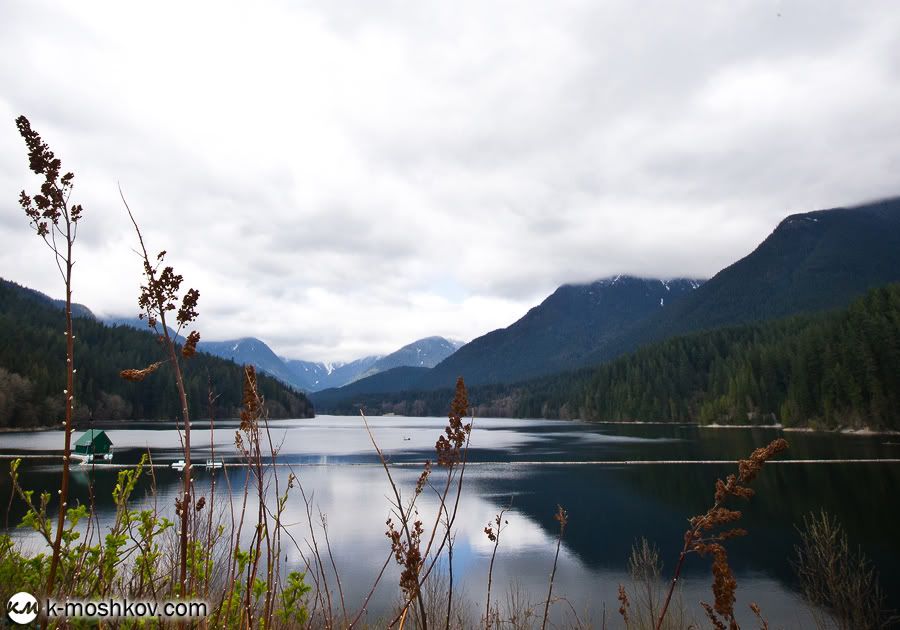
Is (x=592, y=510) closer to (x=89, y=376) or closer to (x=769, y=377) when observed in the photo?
(x=769, y=377)

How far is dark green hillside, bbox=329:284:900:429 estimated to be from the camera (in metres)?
76.6

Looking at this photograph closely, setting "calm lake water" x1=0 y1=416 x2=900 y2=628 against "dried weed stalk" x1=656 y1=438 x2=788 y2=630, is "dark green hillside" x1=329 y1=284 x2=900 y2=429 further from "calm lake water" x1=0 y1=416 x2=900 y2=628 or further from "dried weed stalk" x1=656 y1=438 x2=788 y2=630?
"dried weed stalk" x1=656 y1=438 x2=788 y2=630

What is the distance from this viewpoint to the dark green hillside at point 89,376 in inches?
3452

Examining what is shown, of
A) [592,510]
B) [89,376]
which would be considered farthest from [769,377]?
[89,376]

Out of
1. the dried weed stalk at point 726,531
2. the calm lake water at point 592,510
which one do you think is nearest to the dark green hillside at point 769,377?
the calm lake water at point 592,510

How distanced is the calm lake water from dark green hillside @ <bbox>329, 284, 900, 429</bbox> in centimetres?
2227

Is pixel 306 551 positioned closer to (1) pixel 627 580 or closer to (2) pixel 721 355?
(1) pixel 627 580

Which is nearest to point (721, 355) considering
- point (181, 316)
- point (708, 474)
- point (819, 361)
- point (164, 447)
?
point (819, 361)

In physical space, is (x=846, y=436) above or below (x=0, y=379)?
below

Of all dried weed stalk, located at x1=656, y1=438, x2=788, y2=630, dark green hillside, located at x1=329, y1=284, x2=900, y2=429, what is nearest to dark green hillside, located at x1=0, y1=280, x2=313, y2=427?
dried weed stalk, located at x1=656, y1=438, x2=788, y2=630

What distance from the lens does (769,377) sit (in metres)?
109

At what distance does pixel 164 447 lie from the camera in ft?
211

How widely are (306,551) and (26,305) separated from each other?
182 meters

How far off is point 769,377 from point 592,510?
309ft
